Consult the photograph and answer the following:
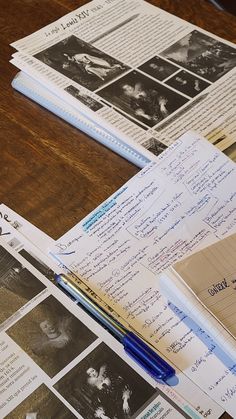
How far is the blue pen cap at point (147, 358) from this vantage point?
56cm

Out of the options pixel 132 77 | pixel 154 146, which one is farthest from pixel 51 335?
pixel 132 77

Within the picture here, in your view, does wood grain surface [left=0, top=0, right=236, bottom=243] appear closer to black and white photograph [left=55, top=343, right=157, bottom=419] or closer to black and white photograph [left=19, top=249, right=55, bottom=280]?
black and white photograph [left=19, top=249, right=55, bottom=280]

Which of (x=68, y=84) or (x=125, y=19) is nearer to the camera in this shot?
(x=68, y=84)

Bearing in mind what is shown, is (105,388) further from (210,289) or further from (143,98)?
(143,98)

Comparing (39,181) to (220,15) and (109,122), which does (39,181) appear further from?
(220,15)

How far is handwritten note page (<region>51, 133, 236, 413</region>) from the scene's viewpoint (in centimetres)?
58

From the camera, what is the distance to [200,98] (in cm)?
82

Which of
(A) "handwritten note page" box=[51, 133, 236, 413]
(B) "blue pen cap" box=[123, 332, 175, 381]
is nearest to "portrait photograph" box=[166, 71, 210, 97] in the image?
(A) "handwritten note page" box=[51, 133, 236, 413]

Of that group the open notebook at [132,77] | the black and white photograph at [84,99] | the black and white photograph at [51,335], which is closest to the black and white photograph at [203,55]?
the open notebook at [132,77]

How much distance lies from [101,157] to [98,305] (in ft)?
0.77

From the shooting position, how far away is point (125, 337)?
59 centimetres

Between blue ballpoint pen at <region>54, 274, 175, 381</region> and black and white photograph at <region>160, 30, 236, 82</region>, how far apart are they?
402mm

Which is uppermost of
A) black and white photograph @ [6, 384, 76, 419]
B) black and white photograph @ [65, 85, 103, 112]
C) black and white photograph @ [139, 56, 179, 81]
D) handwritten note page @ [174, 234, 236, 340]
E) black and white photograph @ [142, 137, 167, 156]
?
black and white photograph @ [65, 85, 103, 112]

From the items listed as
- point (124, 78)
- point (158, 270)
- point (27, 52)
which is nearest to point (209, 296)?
point (158, 270)
